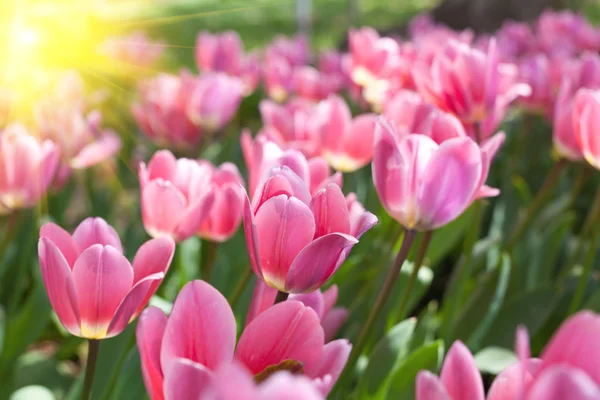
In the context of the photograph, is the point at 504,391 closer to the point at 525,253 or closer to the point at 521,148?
the point at 525,253

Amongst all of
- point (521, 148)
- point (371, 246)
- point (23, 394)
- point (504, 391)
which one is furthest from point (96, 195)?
point (504, 391)

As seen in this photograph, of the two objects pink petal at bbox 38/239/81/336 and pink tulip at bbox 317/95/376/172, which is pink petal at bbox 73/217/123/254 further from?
pink tulip at bbox 317/95/376/172

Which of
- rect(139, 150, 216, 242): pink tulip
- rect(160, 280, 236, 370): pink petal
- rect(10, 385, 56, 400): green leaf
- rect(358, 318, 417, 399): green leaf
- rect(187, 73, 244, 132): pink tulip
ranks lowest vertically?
rect(10, 385, 56, 400): green leaf

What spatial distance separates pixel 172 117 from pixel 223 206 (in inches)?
31.4

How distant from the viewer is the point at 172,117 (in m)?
1.58

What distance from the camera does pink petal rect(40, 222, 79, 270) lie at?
0.58 meters

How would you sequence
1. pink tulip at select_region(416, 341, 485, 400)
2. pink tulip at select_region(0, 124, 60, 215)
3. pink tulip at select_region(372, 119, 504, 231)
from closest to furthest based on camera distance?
pink tulip at select_region(416, 341, 485, 400) → pink tulip at select_region(372, 119, 504, 231) → pink tulip at select_region(0, 124, 60, 215)

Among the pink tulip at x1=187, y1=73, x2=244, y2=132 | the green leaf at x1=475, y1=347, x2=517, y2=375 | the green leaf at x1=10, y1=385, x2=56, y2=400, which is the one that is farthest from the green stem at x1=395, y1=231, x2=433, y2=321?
the pink tulip at x1=187, y1=73, x2=244, y2=132

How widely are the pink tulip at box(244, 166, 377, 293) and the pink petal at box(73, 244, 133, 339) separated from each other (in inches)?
4.5

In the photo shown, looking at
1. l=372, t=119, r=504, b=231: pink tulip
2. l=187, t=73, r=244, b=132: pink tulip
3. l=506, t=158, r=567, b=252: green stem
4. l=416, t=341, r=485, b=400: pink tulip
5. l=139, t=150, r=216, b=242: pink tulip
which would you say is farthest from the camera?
l=187, t=73, r=244, b=132: pink tulip

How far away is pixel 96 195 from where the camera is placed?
1.80 meters

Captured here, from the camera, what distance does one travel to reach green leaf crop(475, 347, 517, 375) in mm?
1030

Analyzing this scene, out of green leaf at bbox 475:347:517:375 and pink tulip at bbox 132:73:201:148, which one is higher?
pink tulip at bbox 132:73:201:148

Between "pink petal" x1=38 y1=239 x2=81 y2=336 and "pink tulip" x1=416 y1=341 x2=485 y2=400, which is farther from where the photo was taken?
"pink petal" x1=38 y1=239 x2=81 y2=336
